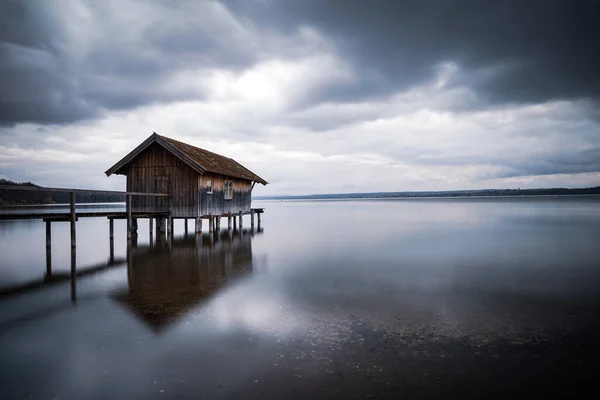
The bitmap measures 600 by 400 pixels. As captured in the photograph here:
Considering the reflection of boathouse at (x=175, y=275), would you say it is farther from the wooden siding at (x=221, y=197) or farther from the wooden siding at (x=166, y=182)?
the wooden siding at (x=221, y=197)

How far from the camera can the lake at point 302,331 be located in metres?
5.32

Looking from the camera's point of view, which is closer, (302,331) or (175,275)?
(302,331)

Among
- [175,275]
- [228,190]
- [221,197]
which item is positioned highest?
[228,190]

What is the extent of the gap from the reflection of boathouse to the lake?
0.26 feet

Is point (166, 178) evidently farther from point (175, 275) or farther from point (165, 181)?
point (175, 275)

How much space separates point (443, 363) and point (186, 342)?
4.47 metres

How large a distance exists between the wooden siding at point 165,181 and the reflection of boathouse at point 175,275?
2.88m

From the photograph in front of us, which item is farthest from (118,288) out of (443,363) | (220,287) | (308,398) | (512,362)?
(512,362)

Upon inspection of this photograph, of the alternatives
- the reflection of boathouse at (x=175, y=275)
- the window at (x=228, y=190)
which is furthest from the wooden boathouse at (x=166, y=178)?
the window at (x=228, y=190)

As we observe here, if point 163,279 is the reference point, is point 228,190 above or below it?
above

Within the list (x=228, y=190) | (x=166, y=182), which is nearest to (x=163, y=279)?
(x=166, y=182)

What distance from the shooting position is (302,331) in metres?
7.45

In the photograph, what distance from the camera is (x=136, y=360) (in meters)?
6.11

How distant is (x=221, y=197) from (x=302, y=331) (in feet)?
71.1
